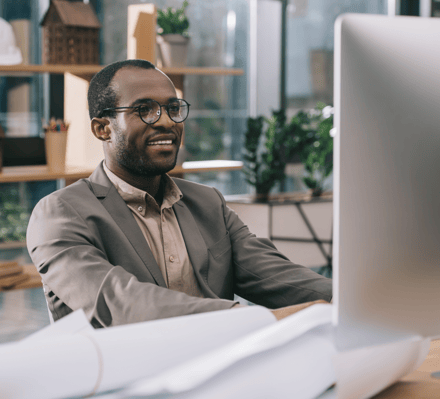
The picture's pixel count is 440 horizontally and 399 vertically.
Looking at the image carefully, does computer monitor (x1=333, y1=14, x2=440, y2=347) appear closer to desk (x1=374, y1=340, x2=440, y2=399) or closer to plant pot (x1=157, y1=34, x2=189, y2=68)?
desk (x1=374, y1=340, x2=440, y2=399)

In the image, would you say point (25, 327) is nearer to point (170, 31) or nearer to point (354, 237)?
point (170, 31)

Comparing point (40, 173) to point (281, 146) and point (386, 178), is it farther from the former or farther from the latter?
point (386, 178)

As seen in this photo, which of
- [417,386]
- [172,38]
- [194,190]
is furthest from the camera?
[172,38]

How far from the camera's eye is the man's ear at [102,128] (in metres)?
1.29

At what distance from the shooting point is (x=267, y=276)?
1293 mm

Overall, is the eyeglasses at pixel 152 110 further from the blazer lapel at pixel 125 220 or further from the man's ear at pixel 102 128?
the blazer lapel at pixel 125 220

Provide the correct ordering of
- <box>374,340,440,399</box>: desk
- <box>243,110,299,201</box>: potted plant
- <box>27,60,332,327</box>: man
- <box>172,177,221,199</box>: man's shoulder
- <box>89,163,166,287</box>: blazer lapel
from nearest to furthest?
<box>374,340,440,399</box>: desk
<box>27,60,332,327</box>: man
<box>89,163,166,287</box>: blazer lapel
<box>172,177,221,199</box>: man's shoulder
<box>243,110,299,201</box>: potted plant

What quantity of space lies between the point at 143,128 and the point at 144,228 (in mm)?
214

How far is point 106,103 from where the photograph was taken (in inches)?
50.4

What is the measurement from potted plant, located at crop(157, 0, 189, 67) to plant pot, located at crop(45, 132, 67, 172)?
746mm

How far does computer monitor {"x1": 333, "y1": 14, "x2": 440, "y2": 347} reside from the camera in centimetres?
59

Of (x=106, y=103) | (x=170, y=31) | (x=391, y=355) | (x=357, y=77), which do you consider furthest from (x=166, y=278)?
(x=170, y=31)

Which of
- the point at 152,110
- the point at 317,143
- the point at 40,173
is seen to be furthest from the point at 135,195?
the point at 317,143

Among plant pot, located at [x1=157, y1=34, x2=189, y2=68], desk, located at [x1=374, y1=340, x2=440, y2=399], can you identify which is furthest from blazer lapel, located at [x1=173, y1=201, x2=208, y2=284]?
plant pot, located at [x1=157, y1=34, x2=189, y2=68]
